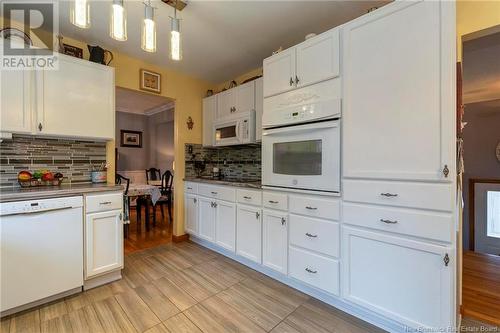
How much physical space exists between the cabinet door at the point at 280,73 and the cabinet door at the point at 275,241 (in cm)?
117

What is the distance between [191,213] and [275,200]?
5.05 ft

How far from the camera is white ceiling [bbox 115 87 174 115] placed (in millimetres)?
4793

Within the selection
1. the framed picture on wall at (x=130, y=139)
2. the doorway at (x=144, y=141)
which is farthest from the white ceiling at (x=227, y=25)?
the framed picture on wall at (x=130, y=139)

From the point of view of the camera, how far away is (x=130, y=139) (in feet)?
19.8

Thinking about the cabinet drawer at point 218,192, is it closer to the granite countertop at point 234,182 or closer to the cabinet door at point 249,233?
the granite countertop at point 234,182

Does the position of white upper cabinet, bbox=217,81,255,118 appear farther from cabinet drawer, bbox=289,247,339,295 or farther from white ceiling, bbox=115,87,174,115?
white ceiling, bbox=115,87,174,115

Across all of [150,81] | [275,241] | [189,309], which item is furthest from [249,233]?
[150,81]

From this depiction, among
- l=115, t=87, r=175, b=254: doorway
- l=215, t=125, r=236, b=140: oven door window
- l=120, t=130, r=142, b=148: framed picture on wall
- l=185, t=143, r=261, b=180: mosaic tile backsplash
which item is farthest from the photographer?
l=120, t=130, r=142, b=148: framed picture on wall

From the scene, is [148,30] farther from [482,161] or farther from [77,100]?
[482,161]

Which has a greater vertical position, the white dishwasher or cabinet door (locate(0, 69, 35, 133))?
cabinet door (locate(0, 69, 35, 133))

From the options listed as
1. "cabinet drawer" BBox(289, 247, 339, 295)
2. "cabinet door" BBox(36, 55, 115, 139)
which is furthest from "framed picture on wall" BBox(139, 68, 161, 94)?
"cabinet drawer" BBox(289, 247, 339, 295)

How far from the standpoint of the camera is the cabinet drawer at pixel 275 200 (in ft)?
6.83

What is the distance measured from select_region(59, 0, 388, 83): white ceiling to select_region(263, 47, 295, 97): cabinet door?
33 cm

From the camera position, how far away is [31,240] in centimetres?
172
